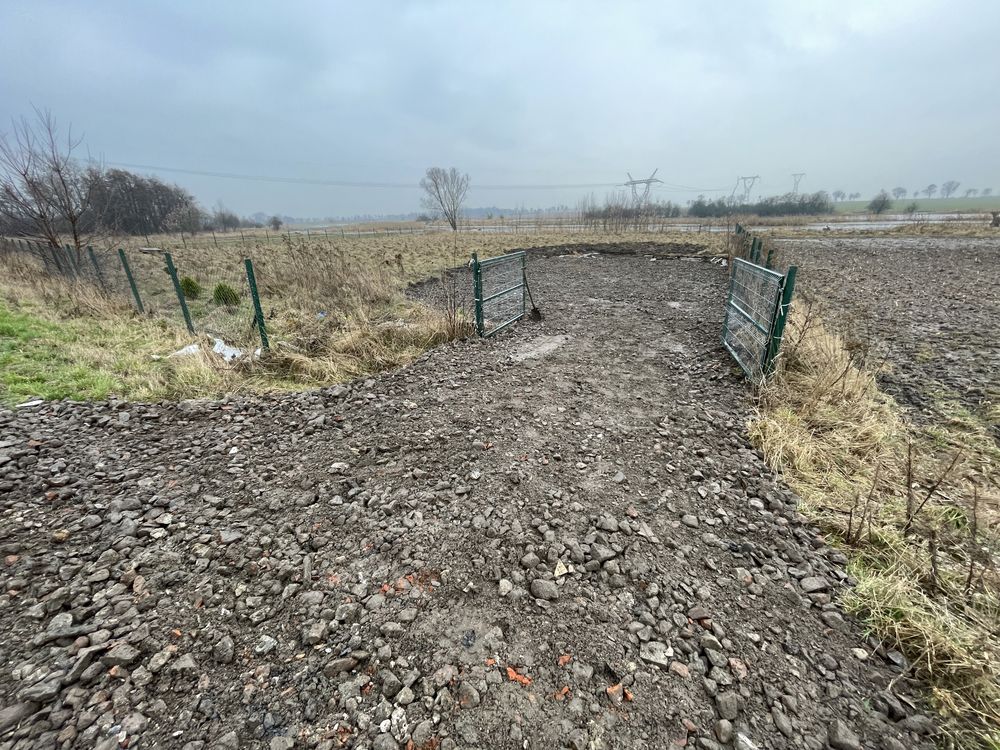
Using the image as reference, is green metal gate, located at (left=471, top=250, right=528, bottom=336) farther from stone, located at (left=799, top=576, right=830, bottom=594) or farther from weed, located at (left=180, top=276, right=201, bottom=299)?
weed, located at (left=180, top=276, right=201, bottom=299)

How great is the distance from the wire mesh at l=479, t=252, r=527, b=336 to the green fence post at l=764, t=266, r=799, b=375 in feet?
13.0

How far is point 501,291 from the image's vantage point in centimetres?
741

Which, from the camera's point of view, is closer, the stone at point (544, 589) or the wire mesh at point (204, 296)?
the stone at point (544, 589)

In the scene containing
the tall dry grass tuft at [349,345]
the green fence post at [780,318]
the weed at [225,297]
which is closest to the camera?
the green fence post at [780,318]

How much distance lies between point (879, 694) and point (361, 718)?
88.9 inches

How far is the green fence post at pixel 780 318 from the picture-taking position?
4207 millimetres

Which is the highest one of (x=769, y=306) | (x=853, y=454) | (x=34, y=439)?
(x=769, y=306)

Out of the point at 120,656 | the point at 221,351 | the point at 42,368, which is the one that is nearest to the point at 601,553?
the point at 120,656

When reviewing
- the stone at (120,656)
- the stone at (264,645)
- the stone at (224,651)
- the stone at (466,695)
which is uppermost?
the stone at (120,656)

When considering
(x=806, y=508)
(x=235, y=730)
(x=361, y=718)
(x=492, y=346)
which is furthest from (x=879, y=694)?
(x=492, y=346)

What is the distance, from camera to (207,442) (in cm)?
380

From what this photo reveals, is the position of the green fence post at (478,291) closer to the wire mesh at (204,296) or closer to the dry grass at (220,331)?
the dry grass at (220,331)

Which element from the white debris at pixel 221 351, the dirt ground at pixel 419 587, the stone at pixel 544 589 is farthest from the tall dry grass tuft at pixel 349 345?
the stone at pixel 544 589

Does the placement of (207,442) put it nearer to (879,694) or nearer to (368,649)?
(368,649)
